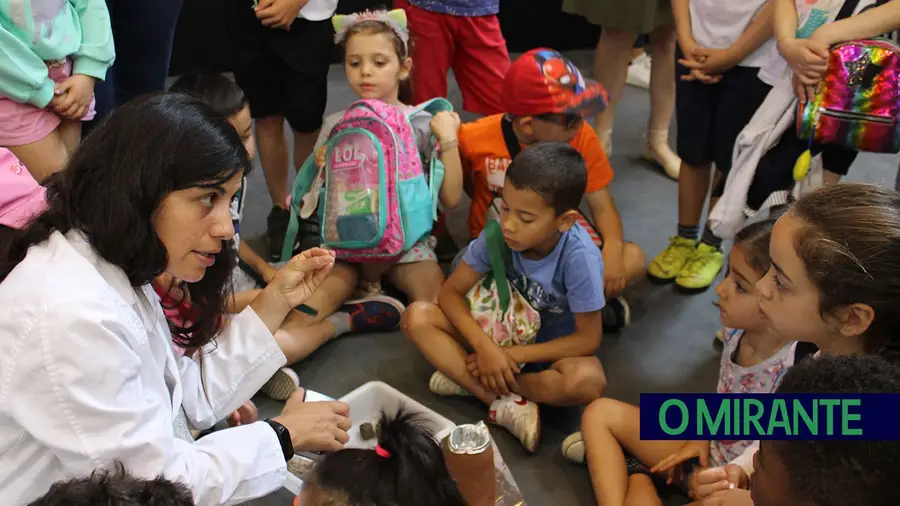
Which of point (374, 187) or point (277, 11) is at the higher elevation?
point (277, 11)

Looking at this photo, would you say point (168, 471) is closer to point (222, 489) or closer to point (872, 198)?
point (222, 489)

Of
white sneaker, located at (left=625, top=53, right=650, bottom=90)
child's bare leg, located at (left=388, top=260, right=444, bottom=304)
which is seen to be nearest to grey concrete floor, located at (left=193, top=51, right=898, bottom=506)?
child's bare leg, located at (left=388, top=260, right=444, bottom=304)

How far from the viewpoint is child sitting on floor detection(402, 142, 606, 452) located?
1.85m

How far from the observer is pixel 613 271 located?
223 centimetres

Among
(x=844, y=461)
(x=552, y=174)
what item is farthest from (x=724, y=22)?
(x=844, y=461)

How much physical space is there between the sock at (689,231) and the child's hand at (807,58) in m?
0.66

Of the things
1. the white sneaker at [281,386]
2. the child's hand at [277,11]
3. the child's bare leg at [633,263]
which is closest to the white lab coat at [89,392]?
the white sneaker at [281,386]

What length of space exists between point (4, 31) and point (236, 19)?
0.75 m

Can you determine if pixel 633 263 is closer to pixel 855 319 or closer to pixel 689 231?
pixel 689 231

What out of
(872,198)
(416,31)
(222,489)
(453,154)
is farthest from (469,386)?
(416,31)

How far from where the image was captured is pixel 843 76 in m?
1.86

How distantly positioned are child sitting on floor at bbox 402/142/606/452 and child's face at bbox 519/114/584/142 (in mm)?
267

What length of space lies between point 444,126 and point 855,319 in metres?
1.23

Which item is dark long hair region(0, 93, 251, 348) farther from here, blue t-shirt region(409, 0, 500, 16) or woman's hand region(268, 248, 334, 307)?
blue t-shirt region(409, 0, 500, 16)
